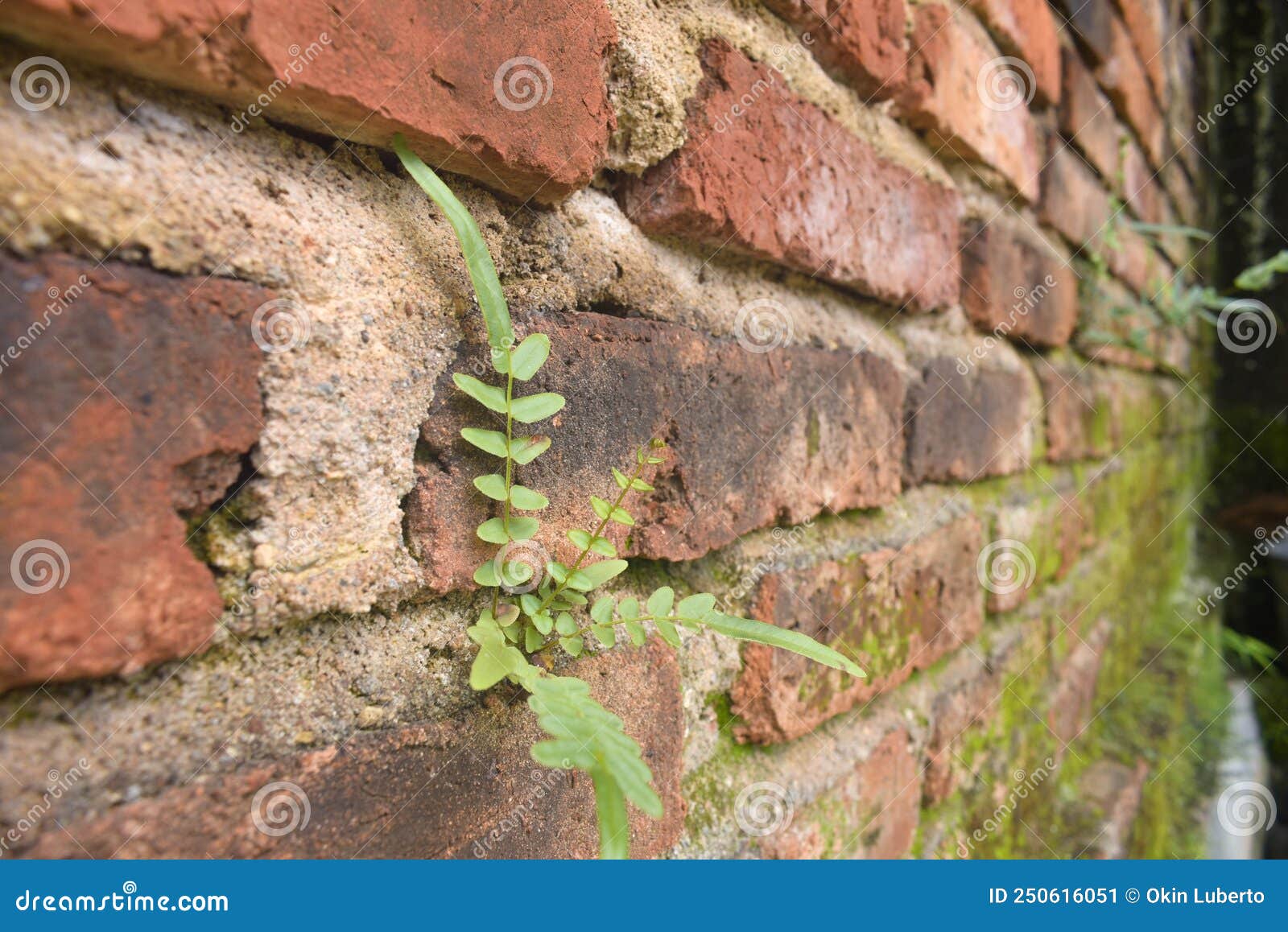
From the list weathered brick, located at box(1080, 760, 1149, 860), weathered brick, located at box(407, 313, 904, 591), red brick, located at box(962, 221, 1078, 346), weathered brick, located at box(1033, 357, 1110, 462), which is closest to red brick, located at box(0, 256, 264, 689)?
weathered brick, located at box(407, 313, 904, 591)

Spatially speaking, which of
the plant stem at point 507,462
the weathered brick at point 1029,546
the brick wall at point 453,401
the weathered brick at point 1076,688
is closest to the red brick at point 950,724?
the brick wall at point 453,401

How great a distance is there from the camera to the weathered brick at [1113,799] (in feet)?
4.93

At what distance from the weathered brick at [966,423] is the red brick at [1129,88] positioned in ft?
2.76

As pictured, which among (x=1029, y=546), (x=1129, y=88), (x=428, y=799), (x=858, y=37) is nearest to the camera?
(x=428, y=799)

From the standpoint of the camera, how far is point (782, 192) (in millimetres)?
747

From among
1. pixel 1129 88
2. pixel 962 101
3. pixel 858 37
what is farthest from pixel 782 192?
pixel 1129 88

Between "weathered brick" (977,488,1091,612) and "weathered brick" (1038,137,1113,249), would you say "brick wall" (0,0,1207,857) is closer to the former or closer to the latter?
"weathered brick" (977,488,1091,612)

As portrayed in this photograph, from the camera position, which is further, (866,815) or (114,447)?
(866,815)

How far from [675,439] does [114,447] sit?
0.39 m

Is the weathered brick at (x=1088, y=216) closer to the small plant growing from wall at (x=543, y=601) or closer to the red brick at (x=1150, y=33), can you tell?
the red brick at (x=1150, y=33)

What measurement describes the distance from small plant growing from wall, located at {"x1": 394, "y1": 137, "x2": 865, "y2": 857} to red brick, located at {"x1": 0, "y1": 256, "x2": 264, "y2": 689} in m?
0.13

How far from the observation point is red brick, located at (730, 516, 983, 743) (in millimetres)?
763

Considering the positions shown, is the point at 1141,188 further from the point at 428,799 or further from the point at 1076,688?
the point at 428,799

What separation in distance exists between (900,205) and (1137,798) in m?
1.51
